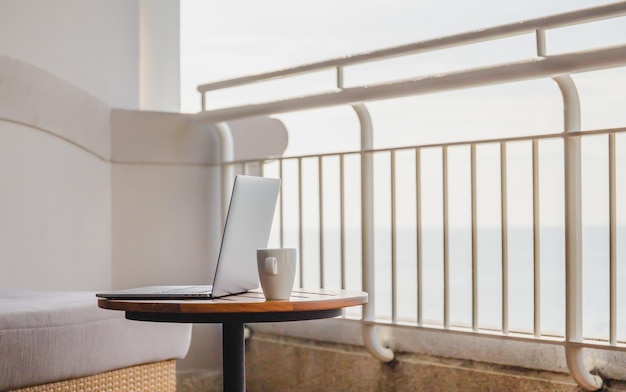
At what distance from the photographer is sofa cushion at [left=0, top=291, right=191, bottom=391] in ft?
6.45

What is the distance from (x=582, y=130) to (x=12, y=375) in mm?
1489

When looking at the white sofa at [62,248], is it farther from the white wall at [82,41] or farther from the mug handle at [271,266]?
the mug handle at [271,266]

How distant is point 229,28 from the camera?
509 centimetres

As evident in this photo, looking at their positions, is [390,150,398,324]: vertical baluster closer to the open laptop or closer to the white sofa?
the white sofa

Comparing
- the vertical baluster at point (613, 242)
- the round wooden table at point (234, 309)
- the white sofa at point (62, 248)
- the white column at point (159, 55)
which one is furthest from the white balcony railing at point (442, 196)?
the round wooden table at point (234, 309)

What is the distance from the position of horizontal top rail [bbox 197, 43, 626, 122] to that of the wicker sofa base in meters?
0.94

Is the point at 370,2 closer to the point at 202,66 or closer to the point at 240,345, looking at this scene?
the point at 202,66

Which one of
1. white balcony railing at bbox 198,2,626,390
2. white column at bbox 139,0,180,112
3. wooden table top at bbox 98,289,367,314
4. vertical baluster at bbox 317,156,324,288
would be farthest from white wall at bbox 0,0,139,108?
wooden table top at bbox 98,289,367,314

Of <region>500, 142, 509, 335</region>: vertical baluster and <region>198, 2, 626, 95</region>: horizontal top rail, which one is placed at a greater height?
<region>198, 2, 626, 95</region>: horizontal top rail

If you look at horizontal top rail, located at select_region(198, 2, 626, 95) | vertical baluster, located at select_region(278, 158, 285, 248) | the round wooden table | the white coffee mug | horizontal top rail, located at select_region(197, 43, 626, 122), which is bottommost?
the round wooden table

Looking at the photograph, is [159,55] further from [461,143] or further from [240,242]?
[240,242]

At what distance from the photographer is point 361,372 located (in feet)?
9.03

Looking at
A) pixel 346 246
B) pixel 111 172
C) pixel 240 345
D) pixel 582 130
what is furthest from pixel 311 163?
pixel 240 345

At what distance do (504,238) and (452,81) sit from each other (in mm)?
454
